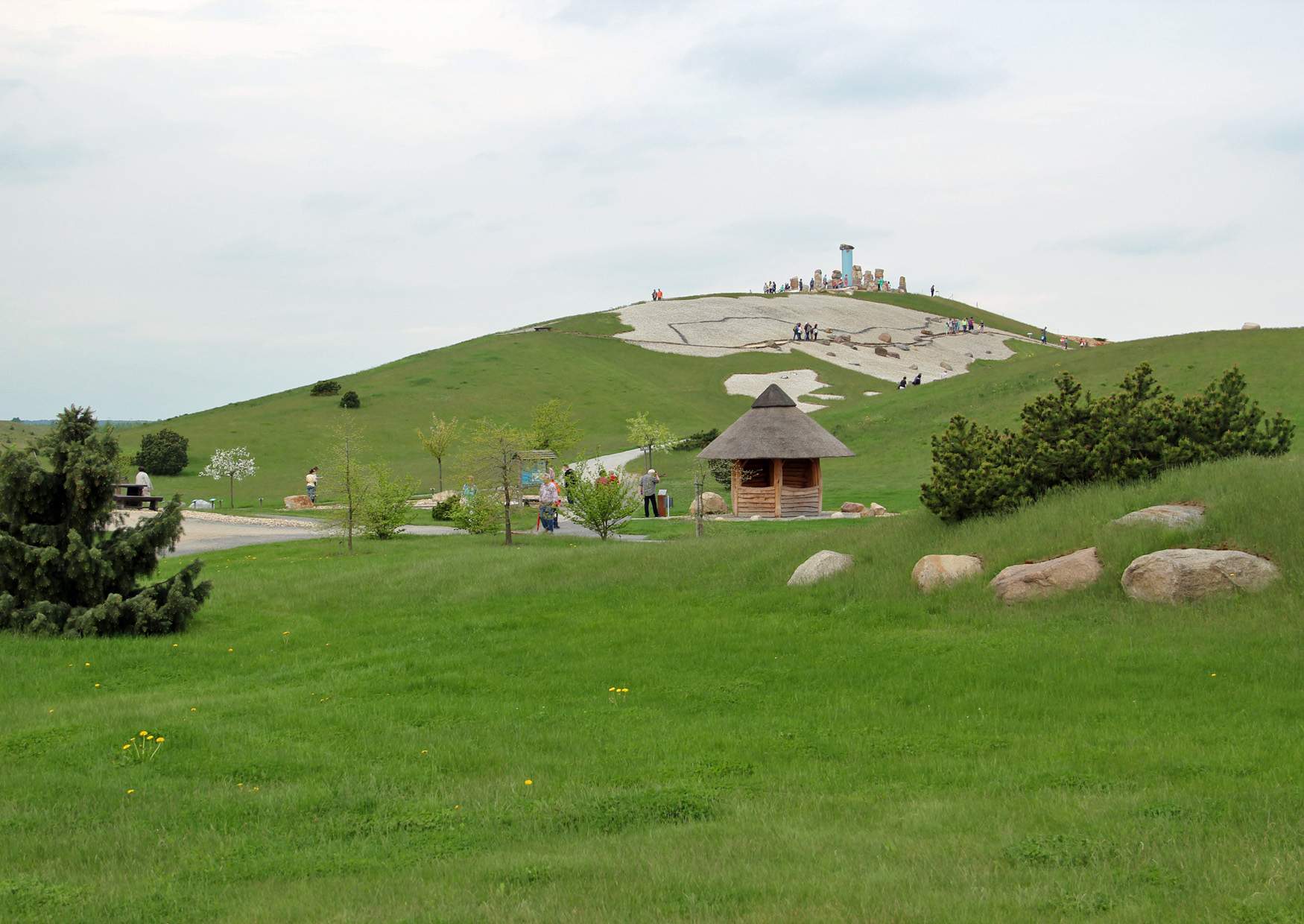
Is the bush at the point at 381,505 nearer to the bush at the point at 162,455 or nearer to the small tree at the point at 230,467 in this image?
the small tree at the point at 230,467

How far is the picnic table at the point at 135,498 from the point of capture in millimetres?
38562

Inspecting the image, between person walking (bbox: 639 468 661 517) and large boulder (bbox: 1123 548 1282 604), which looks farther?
person walking (bbox: 639 468 661 517)

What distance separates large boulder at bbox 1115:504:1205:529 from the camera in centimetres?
1534

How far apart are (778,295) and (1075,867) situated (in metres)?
141

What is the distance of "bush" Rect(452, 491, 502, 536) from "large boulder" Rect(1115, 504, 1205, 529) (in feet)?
62.7

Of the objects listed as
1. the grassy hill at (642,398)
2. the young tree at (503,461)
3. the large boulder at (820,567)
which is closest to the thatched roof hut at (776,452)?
the grassy hill at (642,398)

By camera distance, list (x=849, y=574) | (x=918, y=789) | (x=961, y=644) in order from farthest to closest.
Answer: (x=849, y=574) → (x=961, y=644) → (x=918, y=789)

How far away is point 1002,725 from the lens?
32.8 ft

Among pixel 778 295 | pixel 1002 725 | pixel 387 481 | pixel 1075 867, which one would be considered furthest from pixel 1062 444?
pixel 778 295

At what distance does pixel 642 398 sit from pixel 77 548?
73360 millimetres

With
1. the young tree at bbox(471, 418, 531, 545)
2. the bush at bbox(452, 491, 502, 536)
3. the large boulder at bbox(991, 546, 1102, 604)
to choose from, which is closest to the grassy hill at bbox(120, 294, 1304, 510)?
the bush at bbox(452, 491, 502, 536)

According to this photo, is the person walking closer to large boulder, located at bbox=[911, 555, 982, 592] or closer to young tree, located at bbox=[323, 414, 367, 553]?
young tree, located at bbox=[323, 414, 367, 553]

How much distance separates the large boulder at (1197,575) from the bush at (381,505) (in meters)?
20.9

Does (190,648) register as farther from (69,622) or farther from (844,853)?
(844,853)
